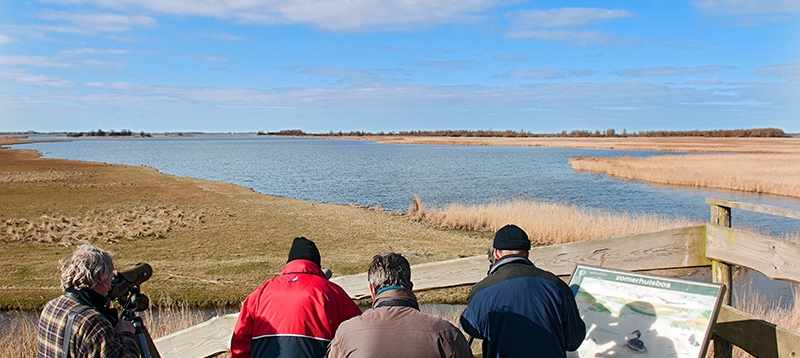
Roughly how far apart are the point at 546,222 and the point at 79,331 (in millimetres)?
17035

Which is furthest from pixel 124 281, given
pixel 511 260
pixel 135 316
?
pixel 511 260

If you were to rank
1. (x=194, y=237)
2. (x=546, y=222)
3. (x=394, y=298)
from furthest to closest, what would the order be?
(x=546, y=222) → (x=194, y=237) → (x=394, y=298)

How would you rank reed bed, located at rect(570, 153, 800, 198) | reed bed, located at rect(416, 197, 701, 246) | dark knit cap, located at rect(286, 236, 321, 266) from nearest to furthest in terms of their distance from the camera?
dark knit cap, located at rect(286, 236, 321, 266), reed bed, located at rect(416, 197, 701, 246), reed bed, located at rect(570, 153, 800, 198)

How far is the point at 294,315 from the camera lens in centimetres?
347

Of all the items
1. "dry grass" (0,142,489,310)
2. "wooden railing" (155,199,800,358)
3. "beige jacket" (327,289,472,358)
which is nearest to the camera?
"beige jacket" (327,289,472,358)

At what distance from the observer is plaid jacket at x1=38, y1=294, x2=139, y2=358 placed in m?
3.20

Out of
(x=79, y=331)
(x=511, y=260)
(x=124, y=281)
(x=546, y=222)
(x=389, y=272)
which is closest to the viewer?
(x=389, y=272)

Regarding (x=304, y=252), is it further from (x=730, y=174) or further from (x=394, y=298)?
(x=730, y=174)

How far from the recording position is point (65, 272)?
328cm

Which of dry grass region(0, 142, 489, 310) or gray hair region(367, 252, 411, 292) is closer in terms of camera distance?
gray hair region(367, 252, 411, 292)

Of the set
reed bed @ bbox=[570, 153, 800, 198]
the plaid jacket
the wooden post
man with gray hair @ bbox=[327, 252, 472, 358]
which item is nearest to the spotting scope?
the plaid jacket

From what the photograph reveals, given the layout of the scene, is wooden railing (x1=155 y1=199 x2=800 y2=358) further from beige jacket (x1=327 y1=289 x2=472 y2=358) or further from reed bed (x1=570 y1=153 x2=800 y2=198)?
reed bed (x1=570 y1=153 x2=800 y2=198)

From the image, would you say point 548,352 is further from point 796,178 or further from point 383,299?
point 796,178

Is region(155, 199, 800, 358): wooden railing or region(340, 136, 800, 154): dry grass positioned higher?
region(155, 199, 800, 358): wooden railing
